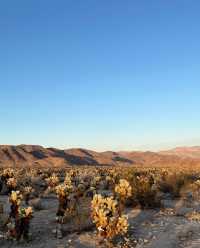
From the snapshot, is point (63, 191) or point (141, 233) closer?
point (141, 233)

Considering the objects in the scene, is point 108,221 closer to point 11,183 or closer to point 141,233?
point 141,233

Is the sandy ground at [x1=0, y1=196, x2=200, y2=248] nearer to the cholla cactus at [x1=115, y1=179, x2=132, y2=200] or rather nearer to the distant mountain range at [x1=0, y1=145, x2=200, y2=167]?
the cholla cactus at [x1=115, y1=179, x2=132, y2=200]

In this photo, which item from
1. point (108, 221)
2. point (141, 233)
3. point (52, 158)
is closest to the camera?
point (108, 221)

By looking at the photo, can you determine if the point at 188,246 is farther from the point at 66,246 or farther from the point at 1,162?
the point at 1,162

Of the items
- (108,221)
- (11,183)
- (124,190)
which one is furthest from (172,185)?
(108,221)

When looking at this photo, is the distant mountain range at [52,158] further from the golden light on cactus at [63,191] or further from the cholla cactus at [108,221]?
the cholla cactus at [108,221]

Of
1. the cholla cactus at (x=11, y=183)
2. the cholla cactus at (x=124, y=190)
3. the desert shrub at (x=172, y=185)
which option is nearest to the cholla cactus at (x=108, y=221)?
the cholla cactus at (x=124, y=190)

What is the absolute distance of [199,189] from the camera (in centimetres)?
1986

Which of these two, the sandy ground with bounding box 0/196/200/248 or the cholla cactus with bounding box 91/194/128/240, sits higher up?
the cholla cactus with bounding box 91/194/128/240

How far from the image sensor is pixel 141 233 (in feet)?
33.2

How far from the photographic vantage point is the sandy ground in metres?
9.30

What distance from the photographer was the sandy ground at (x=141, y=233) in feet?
30.5

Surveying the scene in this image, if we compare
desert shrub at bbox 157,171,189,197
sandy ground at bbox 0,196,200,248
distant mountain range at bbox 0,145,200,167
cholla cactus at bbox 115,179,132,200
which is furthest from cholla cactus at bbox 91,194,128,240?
distant mountain range at bbox 0,145,200,167

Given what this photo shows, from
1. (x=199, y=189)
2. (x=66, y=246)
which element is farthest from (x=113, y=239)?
(x=199, y=189)
